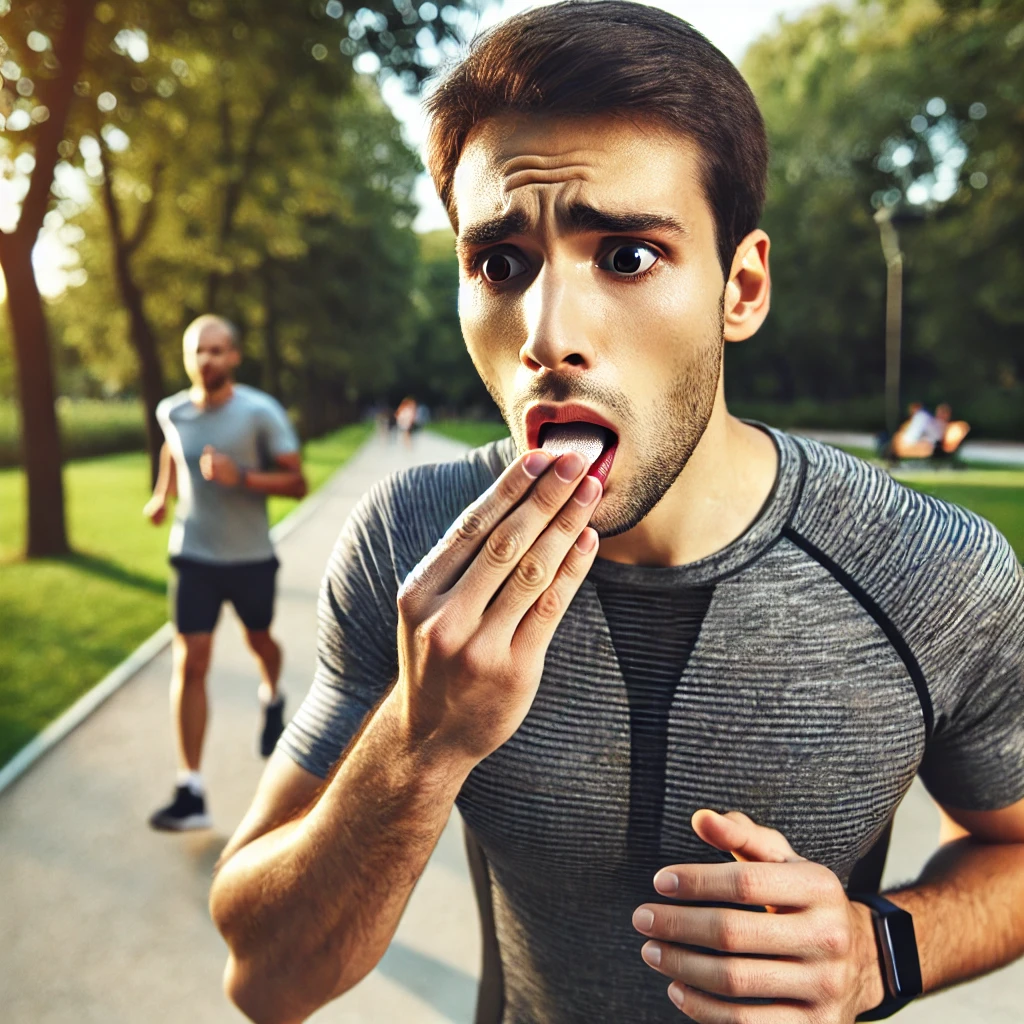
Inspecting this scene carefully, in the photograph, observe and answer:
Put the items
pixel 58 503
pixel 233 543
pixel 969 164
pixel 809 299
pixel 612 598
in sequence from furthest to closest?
pixel 809 299 → pixel 969 164 → pixel 58 503 → pixel 233 543 → pixel 612 598

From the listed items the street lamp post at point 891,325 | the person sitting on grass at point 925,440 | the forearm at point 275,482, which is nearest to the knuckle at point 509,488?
the forearm at point 275,482

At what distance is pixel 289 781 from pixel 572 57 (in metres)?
1.29

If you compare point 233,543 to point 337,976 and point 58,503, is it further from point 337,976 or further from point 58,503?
point 58,503

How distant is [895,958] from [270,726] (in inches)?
213

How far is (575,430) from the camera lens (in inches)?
60.6

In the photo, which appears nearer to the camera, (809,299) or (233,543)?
(233,543)

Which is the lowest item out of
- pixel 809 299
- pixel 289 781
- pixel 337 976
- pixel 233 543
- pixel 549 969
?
pixel 809 299

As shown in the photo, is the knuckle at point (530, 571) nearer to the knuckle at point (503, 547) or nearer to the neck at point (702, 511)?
the knuckle at point (503, 547)

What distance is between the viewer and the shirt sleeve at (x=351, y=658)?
1.73 meters

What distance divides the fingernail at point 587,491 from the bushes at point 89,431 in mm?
40236

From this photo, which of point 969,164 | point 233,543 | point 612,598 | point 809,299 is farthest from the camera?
point 809,299

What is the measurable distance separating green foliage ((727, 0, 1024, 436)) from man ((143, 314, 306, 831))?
23.9 metres

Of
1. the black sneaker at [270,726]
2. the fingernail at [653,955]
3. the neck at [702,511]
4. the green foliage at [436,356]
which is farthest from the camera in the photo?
the green foliage at [436,356]

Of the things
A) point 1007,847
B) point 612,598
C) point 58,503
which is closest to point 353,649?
point 612,598
